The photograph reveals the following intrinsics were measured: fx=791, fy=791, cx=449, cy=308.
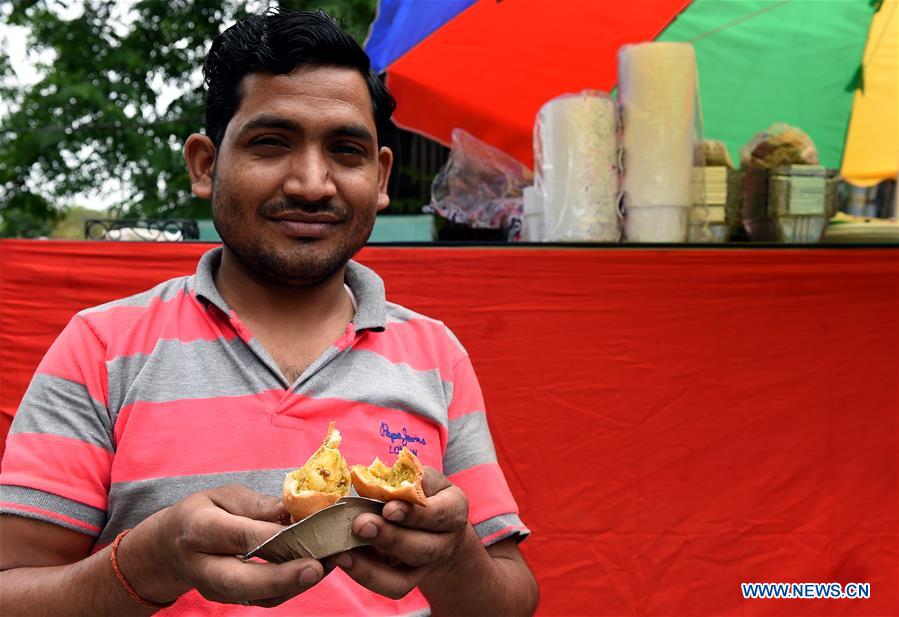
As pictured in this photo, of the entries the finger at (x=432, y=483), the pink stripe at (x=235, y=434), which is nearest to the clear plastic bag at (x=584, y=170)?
the pink stripe at (x=235, y=434)

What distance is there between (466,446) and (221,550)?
619mm

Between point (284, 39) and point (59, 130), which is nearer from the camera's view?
point (284, 39)

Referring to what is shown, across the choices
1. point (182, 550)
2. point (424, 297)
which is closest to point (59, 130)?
point (424, 297)

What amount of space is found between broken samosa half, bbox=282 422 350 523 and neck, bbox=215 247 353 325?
1.31 feet

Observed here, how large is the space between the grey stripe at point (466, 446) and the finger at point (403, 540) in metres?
0.41

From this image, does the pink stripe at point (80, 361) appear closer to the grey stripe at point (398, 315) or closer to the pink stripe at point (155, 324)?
the pink stripe at point (155, 324)

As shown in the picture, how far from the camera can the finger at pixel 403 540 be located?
102 centimetres

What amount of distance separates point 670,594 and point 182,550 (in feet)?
5.05

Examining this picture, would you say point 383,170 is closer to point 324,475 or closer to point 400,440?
point 400,440

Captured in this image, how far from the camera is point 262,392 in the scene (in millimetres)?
1388

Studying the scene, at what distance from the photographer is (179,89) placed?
6.63 metres

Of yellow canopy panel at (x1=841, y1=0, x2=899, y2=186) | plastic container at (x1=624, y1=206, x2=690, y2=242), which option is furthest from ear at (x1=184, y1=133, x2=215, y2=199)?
yellow canopy panel at (x1=841, y1=0, x2=899, y2=186)

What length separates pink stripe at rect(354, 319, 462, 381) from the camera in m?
1.54

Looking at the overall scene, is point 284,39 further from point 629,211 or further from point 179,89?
point 179,89
